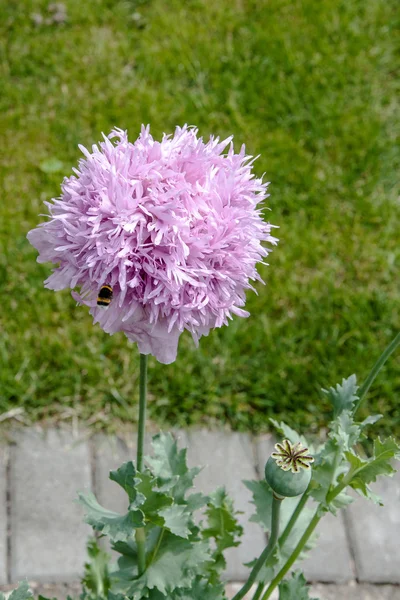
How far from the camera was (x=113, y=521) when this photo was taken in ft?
5.10

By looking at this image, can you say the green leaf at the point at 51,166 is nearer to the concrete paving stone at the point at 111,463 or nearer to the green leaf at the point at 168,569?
the concrete paving stone at the point at 111,463

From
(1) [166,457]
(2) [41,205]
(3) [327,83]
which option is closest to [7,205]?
(2) [41,205]

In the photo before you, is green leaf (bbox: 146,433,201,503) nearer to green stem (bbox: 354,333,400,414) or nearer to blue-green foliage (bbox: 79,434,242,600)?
blue-green foliage (bbox: 79,434,242,600)

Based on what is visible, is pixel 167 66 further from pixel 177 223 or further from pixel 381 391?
pixel 177 223

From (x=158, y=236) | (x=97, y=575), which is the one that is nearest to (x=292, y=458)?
(x=158, y=236)

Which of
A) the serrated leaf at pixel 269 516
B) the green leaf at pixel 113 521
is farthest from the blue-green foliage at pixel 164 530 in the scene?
the serrated leaf at pixel 269 516

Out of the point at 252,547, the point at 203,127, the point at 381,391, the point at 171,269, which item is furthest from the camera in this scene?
the point at 203,127

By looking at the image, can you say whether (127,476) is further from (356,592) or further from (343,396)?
(356,592)

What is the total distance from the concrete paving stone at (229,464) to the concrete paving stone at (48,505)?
0.36 metres

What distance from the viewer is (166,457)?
5.84 ft

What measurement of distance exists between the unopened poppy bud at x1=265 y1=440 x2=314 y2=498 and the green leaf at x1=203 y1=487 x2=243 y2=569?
559 mm

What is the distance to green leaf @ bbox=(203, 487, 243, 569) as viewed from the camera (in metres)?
1.89

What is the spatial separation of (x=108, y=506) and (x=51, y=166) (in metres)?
1.52

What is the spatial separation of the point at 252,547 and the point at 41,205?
1611 millimetres
